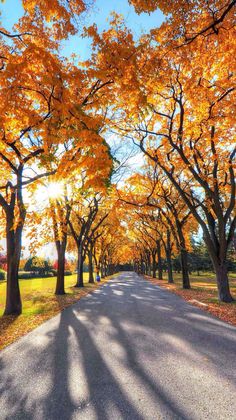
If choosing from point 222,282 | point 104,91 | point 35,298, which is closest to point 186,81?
point 104,91

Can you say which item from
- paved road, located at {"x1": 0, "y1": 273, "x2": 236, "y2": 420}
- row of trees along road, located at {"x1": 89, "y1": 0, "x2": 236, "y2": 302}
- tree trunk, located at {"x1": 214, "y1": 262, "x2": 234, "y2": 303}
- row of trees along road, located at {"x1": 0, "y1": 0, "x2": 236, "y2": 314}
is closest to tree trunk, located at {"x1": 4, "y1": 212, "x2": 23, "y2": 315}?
row of trees along road, located at {"x1": 0, "y1": 0, "x2": 236, "y2": 314}

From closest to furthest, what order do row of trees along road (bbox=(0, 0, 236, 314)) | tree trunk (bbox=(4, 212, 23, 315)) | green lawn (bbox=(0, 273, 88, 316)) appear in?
row of trees along road (bbox=(0, 0, 236, 314)), tree trunk (bbox=(4, 212, 23, 315)), green lawn (bbox=(0, 273, 88, 316))

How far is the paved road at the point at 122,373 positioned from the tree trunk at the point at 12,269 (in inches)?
127

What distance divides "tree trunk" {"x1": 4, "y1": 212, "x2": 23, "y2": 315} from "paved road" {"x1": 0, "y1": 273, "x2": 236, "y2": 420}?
10.6 ft

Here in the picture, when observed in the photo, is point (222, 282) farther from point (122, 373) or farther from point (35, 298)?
point (35, 298)

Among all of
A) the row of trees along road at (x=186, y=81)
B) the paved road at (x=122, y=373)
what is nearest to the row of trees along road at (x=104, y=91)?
the row of trees along road at (x=186, y=81)

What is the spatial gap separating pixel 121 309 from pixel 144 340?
4380mm

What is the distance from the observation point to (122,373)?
389cm

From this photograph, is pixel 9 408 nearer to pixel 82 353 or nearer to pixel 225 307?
pixel 82 353

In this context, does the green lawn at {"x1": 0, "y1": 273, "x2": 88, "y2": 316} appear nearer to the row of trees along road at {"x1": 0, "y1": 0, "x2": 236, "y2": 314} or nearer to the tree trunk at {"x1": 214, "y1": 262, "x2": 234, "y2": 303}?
the row of trees along road at {"x1": 0, "y1": 0, "x2": 236, "y2": 314}

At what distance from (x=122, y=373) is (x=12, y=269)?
7295 mm

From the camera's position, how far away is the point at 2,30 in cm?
617

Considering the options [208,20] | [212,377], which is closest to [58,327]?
[212,377]

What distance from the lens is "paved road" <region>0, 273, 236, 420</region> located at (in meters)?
2.94
